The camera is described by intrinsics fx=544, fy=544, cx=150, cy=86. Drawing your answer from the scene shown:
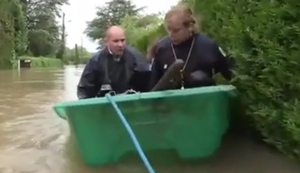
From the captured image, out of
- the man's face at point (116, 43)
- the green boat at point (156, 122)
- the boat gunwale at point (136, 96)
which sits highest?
the man's face at point (116, 43)

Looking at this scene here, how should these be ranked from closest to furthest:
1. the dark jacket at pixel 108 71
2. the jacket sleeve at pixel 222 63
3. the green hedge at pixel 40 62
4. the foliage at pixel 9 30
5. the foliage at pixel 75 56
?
1. the jacket sleeve at pixel 222 63
2. the dark jacket at pixel 108 71
3. the foliage at pixel 9 30
4. the green hedge at pixel 40 62
5. the foliage at pixel 75 56

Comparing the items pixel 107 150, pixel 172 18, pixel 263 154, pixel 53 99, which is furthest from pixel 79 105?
pixel 53 99

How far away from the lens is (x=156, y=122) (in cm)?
468

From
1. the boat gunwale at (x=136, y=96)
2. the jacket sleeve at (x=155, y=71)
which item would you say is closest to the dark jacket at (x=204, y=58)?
the jacket sleeve at (x=155, y=71)

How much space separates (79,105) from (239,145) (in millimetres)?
1854

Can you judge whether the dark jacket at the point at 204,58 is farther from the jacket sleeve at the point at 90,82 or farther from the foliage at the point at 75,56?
the foliage at the point at 75,56

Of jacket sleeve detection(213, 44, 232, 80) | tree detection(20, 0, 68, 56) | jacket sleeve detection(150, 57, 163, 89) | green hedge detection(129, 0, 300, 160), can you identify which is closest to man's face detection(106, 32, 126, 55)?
jacket sleeve detection(150, 57, 163, 89)

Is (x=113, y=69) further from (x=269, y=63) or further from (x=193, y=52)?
(x=269, y=63)

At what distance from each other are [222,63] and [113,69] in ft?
3.97

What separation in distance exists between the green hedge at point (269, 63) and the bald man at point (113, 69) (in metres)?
1.16

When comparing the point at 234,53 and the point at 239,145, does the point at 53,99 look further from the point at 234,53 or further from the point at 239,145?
the point at 234,53

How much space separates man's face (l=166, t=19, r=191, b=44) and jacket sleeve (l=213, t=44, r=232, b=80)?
11.5 inches

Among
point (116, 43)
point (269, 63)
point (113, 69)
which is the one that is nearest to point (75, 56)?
point (113, 69)

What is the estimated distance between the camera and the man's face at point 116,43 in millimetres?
5434
